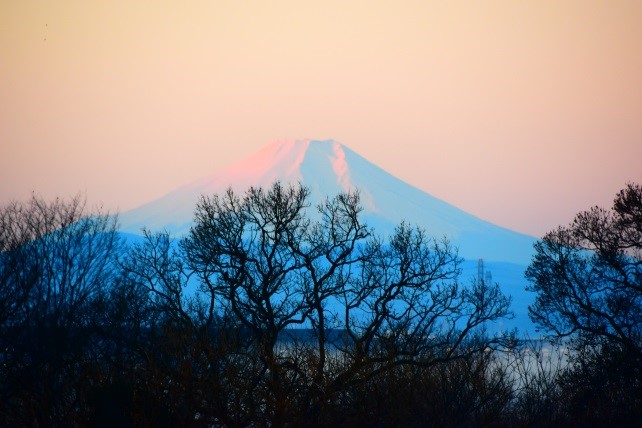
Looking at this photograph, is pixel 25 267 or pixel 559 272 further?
pixel 25 267

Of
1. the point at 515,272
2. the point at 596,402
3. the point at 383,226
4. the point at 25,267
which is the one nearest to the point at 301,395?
the point at 596,402

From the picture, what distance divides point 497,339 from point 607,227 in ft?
17.8

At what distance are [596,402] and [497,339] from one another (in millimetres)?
3559

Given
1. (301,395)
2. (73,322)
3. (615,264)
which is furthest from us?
(73,322)

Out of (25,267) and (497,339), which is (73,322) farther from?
(497,339)

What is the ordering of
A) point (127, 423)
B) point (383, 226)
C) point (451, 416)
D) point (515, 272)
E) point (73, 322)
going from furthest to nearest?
point (515, 272) < point (383, 226) < point (73, 322) < point (451, 416) < point (127, 423)

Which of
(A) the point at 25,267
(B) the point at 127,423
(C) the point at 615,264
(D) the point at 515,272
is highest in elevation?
(D) the point at 515,272

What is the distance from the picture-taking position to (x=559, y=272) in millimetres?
29609

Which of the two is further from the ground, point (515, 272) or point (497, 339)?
point (515, 272)

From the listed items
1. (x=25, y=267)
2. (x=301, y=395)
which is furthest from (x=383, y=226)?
(x=301, y=395)

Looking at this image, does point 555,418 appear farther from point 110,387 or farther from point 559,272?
point 110,387

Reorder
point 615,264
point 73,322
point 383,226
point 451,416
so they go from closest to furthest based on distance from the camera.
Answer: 1. point 451,416
2. point 615,264
3. point 73,322
4. point 383,226

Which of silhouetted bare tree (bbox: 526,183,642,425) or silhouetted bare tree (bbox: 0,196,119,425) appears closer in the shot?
silhouetted bare tree (bbox: 0,196,119,425)

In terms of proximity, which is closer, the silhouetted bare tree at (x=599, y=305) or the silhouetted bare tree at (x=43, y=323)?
the silhouetted bare tree at (x=43, y=323)
